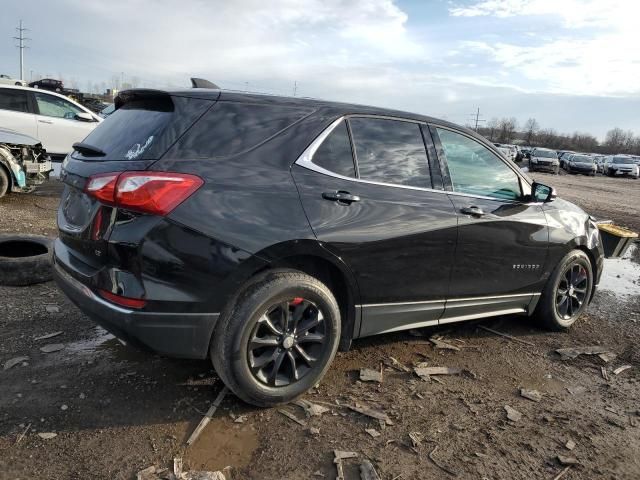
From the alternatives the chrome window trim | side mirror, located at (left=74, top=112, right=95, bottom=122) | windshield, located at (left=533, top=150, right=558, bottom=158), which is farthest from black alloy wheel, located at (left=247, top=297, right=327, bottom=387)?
windshield, located at (left=533, top=150, right=558, bottom=158)

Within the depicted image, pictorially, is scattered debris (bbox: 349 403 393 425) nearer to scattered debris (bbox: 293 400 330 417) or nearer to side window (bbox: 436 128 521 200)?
scattered debris (bbox: 293 400 330 417)

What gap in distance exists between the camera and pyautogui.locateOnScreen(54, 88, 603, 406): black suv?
2664mm

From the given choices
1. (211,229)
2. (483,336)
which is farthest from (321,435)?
(483,336)

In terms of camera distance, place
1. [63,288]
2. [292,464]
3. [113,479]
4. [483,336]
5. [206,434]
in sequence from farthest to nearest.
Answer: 1. [483,336]
2. [63,288]
3. [206,434]
4. [292,464]
5. [113,479]

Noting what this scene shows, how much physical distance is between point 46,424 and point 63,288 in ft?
2.52

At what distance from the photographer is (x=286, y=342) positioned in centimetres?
304

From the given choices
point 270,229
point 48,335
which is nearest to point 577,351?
point 270,229

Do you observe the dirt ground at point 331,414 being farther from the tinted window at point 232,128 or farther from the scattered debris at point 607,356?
the tinted window at point 232,128

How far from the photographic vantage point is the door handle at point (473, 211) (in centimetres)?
373

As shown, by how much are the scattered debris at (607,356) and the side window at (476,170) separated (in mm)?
1524

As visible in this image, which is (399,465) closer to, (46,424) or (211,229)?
(211,229)

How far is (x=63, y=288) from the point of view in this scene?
10.1 ft

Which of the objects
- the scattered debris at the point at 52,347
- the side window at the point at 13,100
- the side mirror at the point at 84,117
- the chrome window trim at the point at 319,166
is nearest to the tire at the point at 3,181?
the side window at the point at 13,100

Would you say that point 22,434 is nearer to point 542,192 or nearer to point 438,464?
point 438,464
